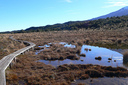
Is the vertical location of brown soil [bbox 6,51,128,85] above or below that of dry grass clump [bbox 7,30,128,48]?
below

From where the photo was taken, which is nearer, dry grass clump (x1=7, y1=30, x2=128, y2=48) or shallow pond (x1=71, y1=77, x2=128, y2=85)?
shallow pond (x1=71, y1=77, x2=128, y2=85)

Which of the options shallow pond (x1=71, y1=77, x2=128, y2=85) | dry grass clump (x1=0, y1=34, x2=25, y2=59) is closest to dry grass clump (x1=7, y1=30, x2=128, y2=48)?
dry grass clump (x1=0, y1=34, x2=25, y2=59)

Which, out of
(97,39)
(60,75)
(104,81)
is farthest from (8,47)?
(97,39)

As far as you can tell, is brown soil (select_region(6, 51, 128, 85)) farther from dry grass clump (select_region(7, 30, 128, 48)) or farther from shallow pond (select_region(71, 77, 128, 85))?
dry grass clump (select_region(7, 30, 128, 48))

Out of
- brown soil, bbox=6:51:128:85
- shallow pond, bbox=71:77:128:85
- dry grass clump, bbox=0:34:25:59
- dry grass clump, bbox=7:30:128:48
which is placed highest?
dry grass clump, bbox=7:30:128:48

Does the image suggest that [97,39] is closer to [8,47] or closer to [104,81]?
[8,47]

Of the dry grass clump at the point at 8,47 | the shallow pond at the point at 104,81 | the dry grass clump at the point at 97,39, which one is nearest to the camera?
the shallow pond at the point at 104,81

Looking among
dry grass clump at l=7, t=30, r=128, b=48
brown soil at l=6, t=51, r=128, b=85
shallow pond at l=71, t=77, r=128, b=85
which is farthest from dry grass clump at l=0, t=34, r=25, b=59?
shallow pond at l=71, t=77, r=128, b=85

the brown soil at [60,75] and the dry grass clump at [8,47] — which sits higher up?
the dry grass clump at [8,47]

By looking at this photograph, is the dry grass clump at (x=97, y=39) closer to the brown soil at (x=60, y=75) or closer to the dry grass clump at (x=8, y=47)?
the dry grass clump at (x=8, y=47)

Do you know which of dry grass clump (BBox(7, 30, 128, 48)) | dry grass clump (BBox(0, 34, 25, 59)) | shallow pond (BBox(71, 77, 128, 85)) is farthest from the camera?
dry grass clump (BBox(7, 30, 128, 48))

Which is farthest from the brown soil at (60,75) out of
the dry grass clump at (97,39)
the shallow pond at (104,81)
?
the dry grass clump at (97,39)

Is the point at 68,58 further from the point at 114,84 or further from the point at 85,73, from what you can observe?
the point at 114,84

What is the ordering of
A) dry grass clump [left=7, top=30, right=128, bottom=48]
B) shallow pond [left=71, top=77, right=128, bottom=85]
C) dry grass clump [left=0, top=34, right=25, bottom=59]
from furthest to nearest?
dry grass clump [left=7, top=30, right=128, bottom=48]
dry grass clump [left=0, top=34, right=25, bottom=59]
shallow pond [left=71, top=77, right=128, bottom=85]
